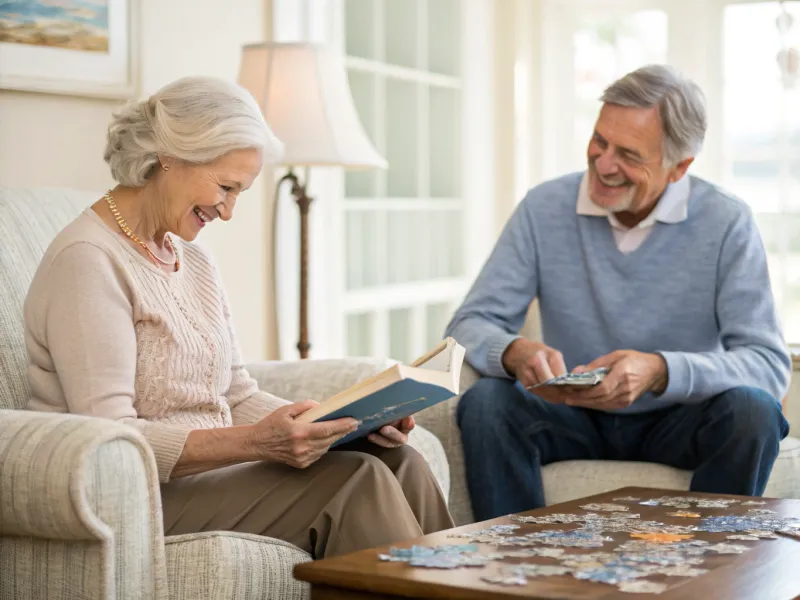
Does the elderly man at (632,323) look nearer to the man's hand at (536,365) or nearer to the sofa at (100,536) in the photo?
the man's hand at (536,365)

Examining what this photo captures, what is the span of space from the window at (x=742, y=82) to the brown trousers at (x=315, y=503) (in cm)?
345

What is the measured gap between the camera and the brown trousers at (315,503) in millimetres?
1791

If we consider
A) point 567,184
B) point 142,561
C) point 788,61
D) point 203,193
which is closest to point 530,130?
point 788,61

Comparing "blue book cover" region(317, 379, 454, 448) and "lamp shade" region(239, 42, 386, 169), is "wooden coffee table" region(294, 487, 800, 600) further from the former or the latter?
"lamp shade" region(239, 42, 386, 169)

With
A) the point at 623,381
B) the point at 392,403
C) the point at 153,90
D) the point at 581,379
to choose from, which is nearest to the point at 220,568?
the point at 392,403

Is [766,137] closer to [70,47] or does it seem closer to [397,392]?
[70,47]

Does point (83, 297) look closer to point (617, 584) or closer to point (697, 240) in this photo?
point (617, 584)

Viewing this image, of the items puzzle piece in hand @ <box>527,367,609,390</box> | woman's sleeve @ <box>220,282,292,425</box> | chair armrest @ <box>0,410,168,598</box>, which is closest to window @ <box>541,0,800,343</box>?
puzzle piece in hand @ <box>527,367,609,390</box>

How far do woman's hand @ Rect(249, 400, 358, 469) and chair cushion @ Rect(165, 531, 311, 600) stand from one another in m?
0.14

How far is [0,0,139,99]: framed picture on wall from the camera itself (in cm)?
269

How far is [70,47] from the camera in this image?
2.85 metres

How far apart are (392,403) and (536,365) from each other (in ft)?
2.81

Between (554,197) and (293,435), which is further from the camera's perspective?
(554,197)

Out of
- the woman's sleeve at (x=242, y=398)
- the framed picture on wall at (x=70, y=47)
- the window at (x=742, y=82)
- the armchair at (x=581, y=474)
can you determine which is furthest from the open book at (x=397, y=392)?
the window at (x=742, y=82)
